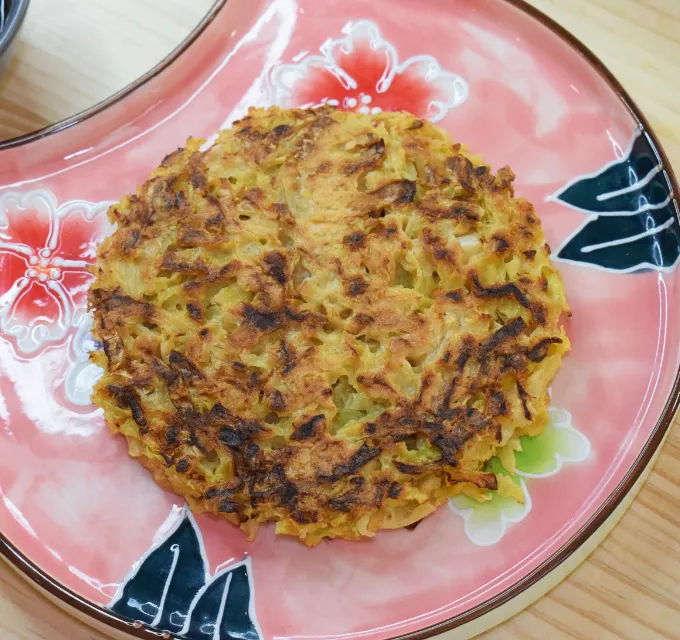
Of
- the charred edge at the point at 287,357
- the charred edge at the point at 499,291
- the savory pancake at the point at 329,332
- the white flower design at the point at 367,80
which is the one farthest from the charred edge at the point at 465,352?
the white flower design at the point at 367,80

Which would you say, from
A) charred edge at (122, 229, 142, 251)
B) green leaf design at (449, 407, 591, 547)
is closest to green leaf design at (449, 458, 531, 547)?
green leaf design at (449, 407, 591, 547)

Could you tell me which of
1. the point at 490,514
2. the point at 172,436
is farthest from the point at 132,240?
the point at 490,514

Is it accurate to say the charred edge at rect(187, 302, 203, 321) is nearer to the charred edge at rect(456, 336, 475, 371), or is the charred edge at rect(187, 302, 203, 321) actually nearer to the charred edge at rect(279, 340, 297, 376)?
the charred edge at rect(279, 340, 297, 376)

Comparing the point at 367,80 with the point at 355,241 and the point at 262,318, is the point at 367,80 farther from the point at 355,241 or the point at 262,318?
the point at 262,318

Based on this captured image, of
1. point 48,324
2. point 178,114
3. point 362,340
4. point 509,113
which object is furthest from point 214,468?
point 509,113

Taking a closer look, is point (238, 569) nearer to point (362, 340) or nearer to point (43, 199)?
point (362, 340)

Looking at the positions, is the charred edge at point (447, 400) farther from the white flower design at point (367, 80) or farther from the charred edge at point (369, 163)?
the white flower design at point (367, 80)
